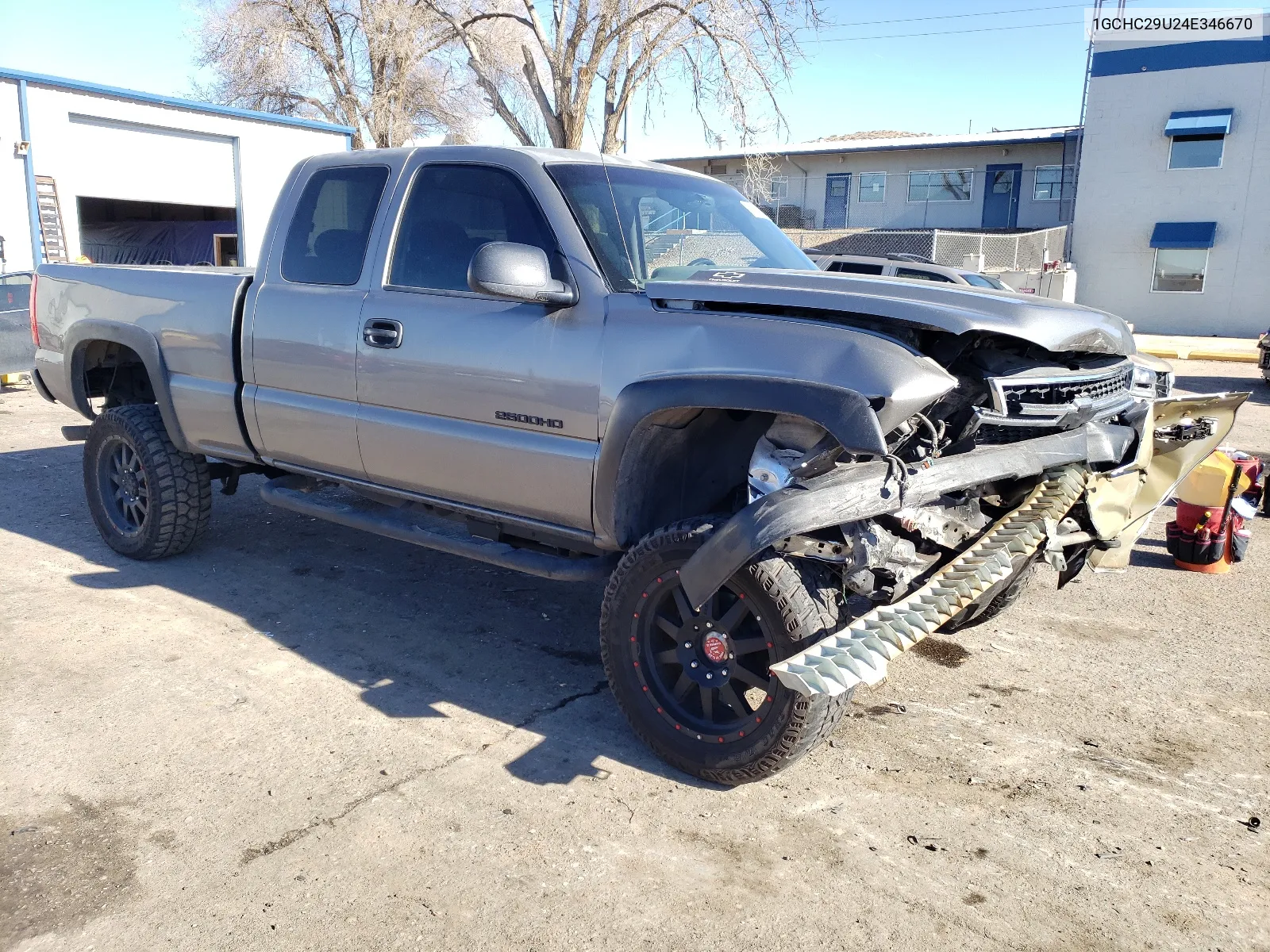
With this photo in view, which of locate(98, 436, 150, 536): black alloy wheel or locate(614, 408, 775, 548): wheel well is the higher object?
locate(614, 408, 775, 548): wheel well

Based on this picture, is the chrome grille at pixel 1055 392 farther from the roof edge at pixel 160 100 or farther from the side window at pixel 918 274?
the roof edge at pixel 160 100

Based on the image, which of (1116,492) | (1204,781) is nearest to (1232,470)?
(1116,492)

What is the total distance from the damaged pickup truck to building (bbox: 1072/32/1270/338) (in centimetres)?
2724

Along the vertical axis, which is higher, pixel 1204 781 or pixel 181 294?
pixel 181 294

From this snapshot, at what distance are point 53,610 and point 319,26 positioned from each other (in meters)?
Result: 27.8

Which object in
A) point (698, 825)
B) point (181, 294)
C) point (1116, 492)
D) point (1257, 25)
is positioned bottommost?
point (698, 825)

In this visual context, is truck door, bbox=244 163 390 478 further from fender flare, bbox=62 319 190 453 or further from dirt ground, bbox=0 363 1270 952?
dirt ground, bbox=0 363 1270 952

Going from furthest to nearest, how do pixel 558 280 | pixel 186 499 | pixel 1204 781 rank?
1. pixel 186 499
2. pixel 558 280
3. pixel 1204 781

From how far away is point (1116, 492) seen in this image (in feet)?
12.6

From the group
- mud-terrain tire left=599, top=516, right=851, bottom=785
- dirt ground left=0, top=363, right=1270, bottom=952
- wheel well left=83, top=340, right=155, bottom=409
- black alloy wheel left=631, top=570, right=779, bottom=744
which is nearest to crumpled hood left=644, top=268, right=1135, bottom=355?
mud-terrain tire left=599, top=516, right=851, bottom=785

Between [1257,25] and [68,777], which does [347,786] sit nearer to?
[68,777]

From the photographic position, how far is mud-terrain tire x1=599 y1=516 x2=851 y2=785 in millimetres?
3135

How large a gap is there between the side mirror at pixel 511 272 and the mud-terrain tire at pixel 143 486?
8.97 ft

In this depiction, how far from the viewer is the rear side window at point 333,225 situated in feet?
14.6
